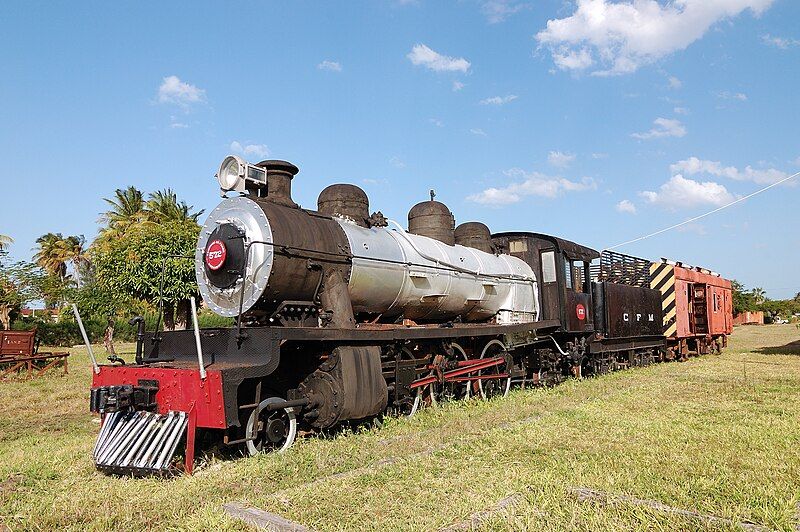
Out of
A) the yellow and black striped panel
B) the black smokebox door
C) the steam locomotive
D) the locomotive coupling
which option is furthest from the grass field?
the yellow and black striped panel

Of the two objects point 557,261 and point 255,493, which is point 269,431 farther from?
point 557,261

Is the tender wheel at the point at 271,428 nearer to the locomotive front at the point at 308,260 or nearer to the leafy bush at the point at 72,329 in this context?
the locomotive front at the point at 308,260

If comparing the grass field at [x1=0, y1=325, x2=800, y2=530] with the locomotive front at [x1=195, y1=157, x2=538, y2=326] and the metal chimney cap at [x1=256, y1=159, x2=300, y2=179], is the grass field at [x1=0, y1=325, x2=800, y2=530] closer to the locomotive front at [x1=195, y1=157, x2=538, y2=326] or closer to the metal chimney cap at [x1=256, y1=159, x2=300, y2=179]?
the locomotive front at [x1=195, y1=157, x2=538, y2=326]

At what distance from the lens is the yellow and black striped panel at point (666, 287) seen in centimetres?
1892

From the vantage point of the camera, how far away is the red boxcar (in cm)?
1906

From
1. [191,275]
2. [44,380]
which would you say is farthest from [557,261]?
[191,275]

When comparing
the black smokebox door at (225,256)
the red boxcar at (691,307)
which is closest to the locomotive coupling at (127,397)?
the black smokebox door at (225,256)

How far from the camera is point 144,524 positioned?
14.3 feet

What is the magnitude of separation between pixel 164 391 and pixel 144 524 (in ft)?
6.22

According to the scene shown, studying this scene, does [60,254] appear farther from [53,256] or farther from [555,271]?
[555,271]

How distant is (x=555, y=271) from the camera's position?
12.3 m

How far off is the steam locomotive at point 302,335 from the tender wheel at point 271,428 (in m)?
0.02

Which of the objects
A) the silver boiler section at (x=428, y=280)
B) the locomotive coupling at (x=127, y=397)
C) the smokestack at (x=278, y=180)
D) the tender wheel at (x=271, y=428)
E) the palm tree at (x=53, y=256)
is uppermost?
the palm tree at (x=53, y=256)

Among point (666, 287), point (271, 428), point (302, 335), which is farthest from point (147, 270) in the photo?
point (666, 287)
